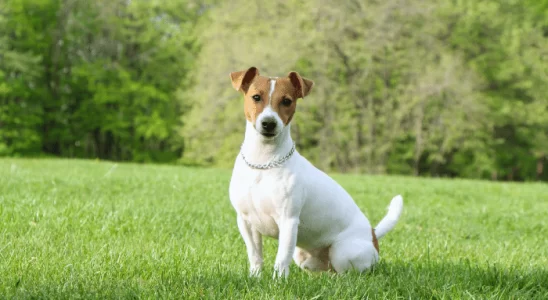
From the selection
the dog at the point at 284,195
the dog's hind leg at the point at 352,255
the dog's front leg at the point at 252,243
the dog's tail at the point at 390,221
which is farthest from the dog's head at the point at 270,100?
the dog's tail at the point at 390,221

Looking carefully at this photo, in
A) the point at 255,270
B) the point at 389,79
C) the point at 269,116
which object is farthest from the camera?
the point at 389,79

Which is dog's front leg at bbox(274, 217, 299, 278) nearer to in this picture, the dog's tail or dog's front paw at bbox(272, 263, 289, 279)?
dog's front paw at bbox(272, 263, 289, 279)

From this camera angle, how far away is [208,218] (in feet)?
21.4

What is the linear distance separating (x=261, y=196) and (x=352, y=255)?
0.75 meters

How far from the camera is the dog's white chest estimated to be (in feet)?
11.6

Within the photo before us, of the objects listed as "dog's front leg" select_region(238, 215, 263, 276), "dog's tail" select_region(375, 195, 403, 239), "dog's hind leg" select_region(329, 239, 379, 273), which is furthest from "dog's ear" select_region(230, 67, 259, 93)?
"dog's tail" select_region(375, 195, 403, 239)

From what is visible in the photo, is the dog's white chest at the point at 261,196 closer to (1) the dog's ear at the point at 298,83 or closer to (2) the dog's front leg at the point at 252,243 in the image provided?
(2) the dog's front leg at the point at 252,243

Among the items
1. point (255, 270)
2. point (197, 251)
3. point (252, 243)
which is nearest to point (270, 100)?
point (252, 243)

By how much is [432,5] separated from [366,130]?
6.68 m

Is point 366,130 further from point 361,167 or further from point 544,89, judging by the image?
point 544,89

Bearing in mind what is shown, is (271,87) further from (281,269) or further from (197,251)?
(197,251)

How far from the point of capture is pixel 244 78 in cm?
360

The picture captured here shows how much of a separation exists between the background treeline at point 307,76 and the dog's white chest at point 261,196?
74.7 ft

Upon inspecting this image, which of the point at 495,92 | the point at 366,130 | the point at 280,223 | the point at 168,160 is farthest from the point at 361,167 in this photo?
the point at 280,223
